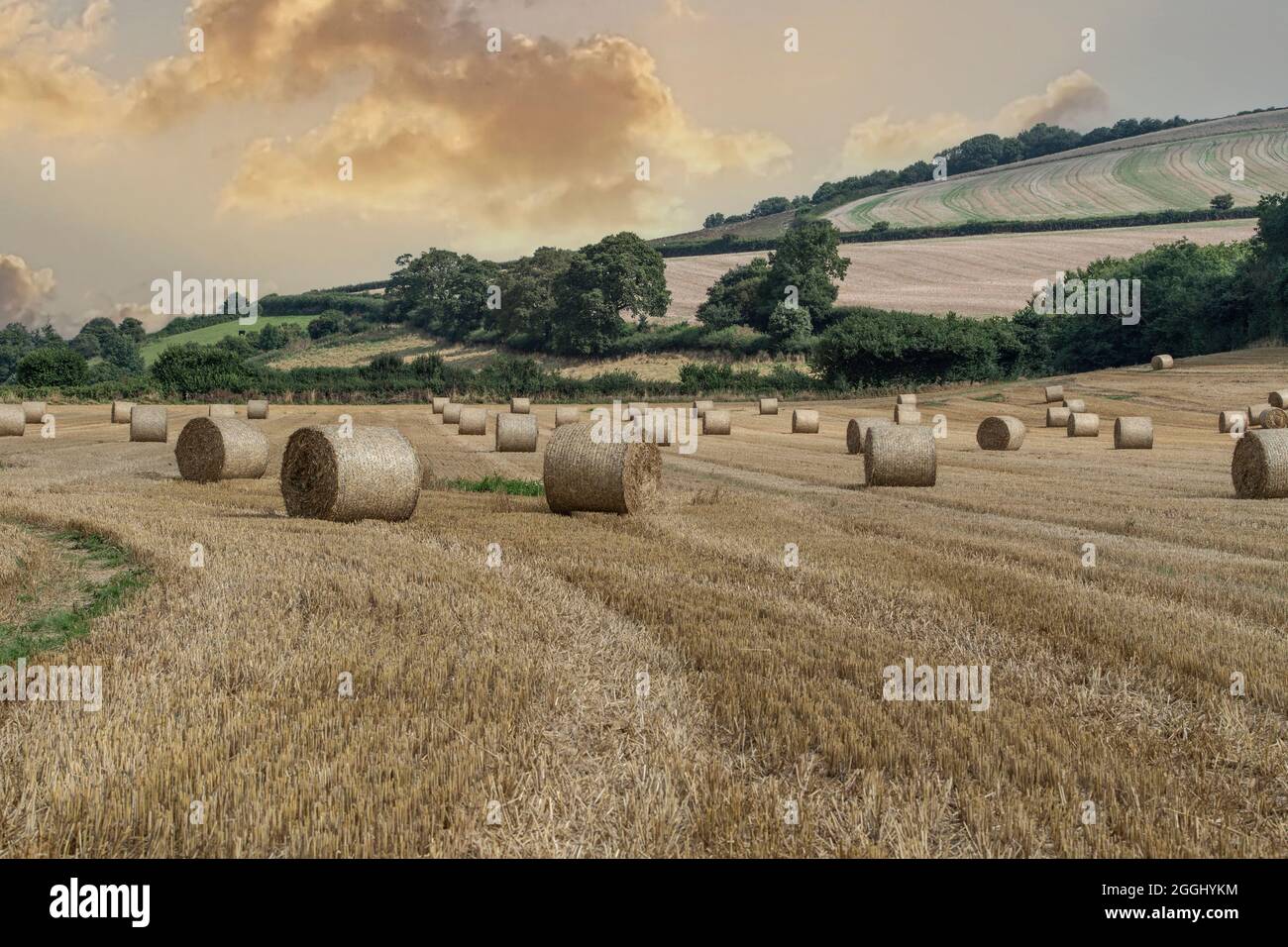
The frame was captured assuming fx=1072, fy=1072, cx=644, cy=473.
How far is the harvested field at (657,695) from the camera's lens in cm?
461

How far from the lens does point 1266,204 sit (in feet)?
228

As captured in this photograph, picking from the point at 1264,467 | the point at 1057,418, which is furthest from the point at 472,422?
the point at 1264,467

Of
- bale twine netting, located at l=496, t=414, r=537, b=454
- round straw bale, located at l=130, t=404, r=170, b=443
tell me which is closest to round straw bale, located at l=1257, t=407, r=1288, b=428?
bale twine netting, located at l=496, t=414, r=537, b=454

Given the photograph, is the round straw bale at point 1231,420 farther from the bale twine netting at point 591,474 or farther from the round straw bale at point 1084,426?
the bale twine netting at point 591,474

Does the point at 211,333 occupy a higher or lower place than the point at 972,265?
lower

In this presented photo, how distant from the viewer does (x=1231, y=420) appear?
40719mm

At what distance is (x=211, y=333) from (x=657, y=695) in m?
140

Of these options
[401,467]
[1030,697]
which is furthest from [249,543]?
[1030,697]

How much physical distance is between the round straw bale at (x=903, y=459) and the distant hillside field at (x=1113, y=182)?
103 metres

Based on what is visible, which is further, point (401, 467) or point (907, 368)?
point (907, 368)

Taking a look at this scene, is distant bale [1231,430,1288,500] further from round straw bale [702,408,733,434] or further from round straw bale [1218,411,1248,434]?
round straw bale [702,408,733,434]

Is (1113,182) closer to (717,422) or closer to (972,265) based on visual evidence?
(972,265)

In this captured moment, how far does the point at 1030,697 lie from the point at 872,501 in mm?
12518
